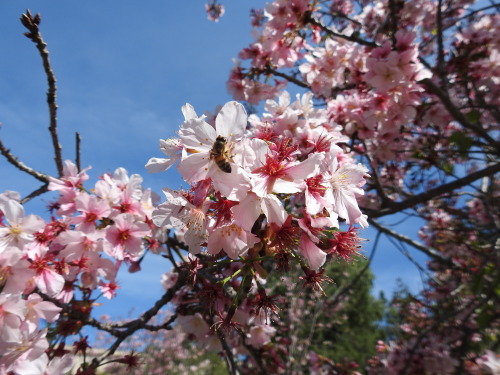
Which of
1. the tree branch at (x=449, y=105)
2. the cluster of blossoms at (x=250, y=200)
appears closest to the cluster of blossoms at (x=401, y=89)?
the tree branch at (x=449, y=105)

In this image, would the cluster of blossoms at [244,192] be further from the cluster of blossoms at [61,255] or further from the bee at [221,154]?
the cluster of blossoms at [61,255]

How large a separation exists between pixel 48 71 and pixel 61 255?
1015 mm

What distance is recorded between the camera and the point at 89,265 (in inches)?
74.4

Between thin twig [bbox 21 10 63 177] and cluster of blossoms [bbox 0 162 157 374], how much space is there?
25cm

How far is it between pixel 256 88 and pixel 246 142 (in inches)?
111

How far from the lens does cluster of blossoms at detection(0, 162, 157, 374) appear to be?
1527 millimetres

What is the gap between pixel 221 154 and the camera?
1038 millimetres

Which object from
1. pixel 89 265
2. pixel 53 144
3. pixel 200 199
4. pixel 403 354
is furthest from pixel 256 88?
pixel 403 354

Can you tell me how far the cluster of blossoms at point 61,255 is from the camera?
5.01 feet

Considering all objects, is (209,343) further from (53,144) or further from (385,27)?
(385,27)

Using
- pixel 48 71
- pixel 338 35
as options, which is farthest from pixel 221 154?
pixel 338 35

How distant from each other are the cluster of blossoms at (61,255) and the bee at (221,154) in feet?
3.49

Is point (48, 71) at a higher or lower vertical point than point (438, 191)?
lower

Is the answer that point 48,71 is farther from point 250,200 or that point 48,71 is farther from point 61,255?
point 250,200
